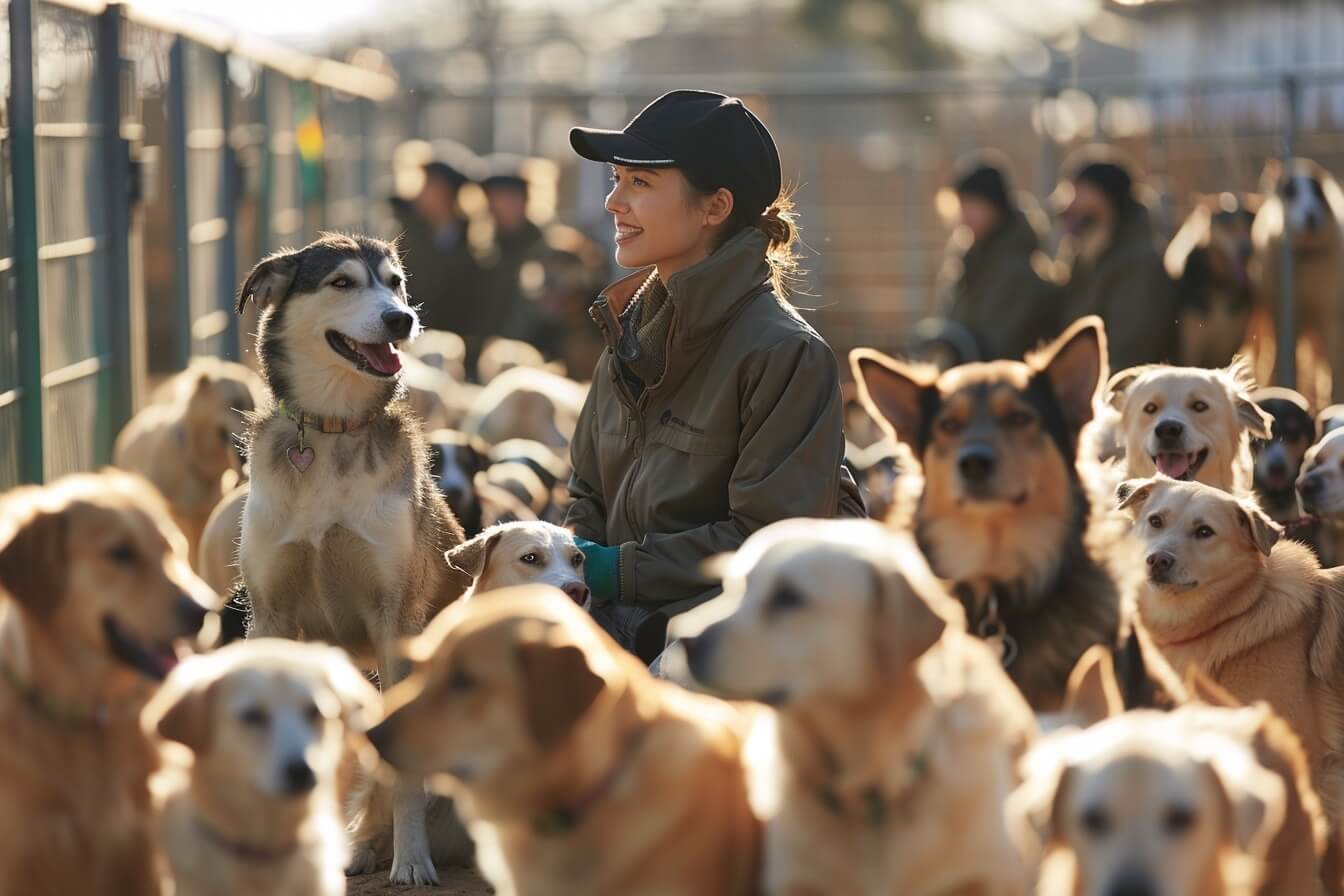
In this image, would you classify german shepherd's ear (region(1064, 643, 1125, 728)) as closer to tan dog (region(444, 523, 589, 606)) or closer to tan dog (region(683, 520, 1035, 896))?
tan dog (region(683, 520, 1035, 896))

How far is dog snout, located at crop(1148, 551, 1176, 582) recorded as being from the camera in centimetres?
652

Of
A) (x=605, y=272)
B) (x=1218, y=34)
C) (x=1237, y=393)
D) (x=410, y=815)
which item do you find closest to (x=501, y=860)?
(x=410, y=815)

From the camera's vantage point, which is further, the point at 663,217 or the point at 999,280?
the point at 999,280

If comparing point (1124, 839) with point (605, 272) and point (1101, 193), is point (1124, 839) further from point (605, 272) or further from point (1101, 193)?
point (605, 272)

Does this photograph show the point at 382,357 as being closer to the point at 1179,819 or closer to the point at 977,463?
the point at 977,463

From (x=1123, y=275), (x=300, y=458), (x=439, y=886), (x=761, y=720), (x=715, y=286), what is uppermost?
(x=715, y=286)

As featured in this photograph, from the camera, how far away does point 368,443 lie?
6324 millimetres

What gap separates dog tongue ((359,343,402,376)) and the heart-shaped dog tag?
39 centimetres

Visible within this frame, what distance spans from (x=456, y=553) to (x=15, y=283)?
250cm

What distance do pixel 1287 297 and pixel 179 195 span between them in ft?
24.6

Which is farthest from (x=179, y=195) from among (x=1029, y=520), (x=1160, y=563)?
(x=1029, y=520)

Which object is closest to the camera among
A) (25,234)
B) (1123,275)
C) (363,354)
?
(363,354)

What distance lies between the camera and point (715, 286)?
20.1 feet

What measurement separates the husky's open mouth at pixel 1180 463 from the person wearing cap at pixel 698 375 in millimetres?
1804
